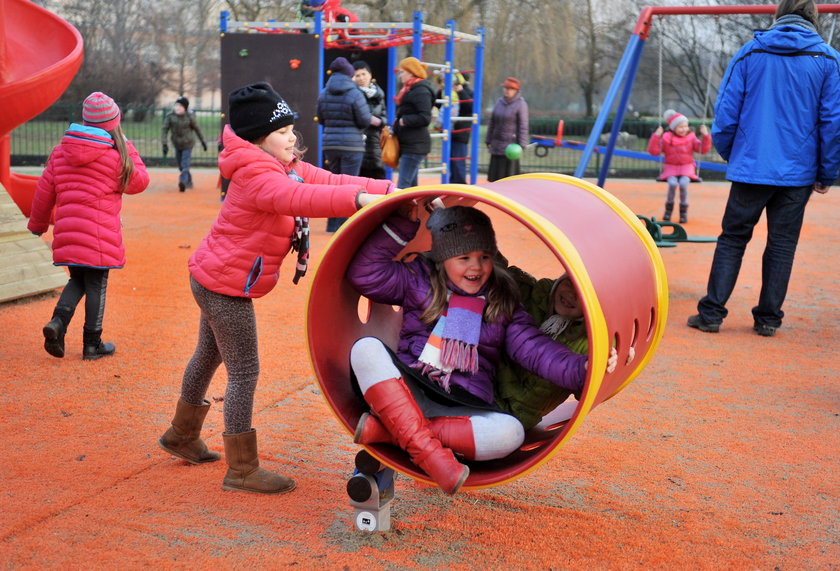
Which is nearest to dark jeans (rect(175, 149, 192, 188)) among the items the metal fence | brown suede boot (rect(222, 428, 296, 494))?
the metal fence

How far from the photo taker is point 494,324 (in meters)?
3.16

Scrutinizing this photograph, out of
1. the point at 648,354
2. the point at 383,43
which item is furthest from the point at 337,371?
the point at 383,43

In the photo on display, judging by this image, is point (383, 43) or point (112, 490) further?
point (383, 43)

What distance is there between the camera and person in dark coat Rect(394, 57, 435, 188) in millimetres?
9773

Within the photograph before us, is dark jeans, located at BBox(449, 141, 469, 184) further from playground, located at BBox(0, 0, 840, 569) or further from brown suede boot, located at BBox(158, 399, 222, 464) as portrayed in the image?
brown suede boot, located at BBox(158, 399, 222, 464)

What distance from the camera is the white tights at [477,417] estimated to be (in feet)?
9.53

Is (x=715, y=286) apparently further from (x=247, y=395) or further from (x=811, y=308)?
(x=247, y=395)

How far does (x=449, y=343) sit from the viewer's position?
308 cm

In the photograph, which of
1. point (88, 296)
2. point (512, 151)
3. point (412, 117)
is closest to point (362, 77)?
point (412, 117)

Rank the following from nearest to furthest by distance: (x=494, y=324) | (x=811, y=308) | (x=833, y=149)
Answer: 1. (x=494, y=324)
2. (x=833, y=149)
3. (x=811, y=308)

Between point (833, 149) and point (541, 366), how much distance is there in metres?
3.82

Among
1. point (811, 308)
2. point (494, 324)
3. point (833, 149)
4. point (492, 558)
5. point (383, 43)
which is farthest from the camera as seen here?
point (383, 43)

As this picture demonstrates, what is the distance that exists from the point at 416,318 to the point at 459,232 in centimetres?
36

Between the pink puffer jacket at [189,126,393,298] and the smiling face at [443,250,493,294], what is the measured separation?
0.35 metres
